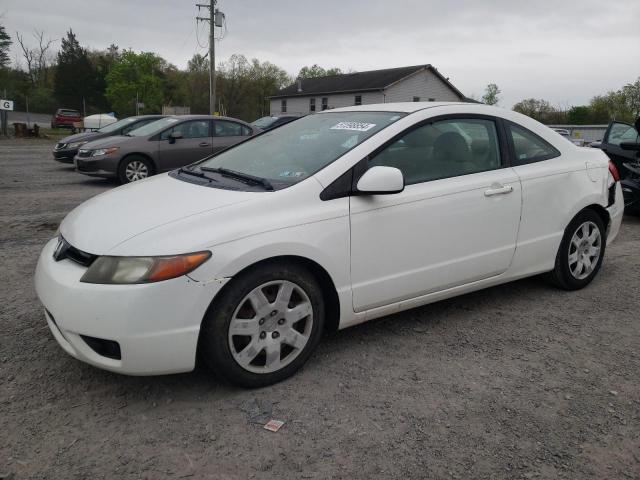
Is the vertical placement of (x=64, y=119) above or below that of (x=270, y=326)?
above

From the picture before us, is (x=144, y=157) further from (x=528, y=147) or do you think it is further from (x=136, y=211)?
(x=528, y=147)

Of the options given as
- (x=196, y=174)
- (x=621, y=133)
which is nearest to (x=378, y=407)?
(x=196, y=174)

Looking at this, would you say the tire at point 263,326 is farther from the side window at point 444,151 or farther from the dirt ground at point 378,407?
the side window at point 444,151

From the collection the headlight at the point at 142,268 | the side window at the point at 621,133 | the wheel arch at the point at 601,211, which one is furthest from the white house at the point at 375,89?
the headlight at the point at 142,268

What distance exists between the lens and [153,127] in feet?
36.5

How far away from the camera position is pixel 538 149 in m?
4.09

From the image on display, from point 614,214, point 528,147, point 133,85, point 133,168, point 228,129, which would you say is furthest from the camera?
point 133,85

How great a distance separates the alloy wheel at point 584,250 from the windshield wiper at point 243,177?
102 inches

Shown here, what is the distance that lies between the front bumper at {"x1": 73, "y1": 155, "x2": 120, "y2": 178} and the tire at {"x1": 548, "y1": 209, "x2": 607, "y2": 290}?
8.46 meters

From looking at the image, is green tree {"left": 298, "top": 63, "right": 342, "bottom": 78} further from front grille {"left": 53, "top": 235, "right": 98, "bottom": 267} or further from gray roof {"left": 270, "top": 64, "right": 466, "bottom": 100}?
front grille {"left": 53, "top": 235, "right": 98, "bottom": 267}

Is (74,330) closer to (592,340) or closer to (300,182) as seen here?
(300,182)

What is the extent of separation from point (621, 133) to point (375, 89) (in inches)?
1498

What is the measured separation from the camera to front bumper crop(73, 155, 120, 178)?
10.2 m

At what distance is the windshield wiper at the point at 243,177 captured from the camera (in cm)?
313
